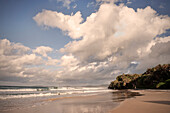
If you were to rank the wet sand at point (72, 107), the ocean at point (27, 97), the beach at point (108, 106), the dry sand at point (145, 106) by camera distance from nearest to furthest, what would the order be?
the dry sand at point (145, 106)
the beach at point (108, 106)
the wet sand at point (72, 107)
the ocean at point (27, 97)

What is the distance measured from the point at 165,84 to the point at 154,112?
4012 cm

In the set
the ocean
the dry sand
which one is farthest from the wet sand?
the ocean

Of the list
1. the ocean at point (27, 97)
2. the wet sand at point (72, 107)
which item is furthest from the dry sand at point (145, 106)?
the ocean at point (27, 97)

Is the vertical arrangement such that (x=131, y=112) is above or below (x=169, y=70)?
below

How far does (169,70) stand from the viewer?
1625 inches

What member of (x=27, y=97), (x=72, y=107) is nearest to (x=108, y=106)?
(x=72, y=107)

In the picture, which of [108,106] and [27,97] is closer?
[108,106]

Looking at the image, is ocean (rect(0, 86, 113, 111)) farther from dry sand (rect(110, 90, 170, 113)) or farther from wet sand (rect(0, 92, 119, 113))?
dry sand (rect(110, 90, 170, 113))

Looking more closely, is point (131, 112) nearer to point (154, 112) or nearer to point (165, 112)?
point (154, 112)

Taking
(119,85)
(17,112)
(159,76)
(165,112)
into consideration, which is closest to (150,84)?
(159,76)

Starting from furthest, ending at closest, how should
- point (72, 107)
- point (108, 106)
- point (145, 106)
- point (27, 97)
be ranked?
point (27, 97) < point (72, 107) < point (108, 106) < point (145, 106)

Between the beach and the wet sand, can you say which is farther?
the wet sand

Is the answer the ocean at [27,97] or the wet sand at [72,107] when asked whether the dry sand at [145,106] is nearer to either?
the wet sand at [72,107]

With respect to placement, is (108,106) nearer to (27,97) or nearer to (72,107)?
(72,107)
